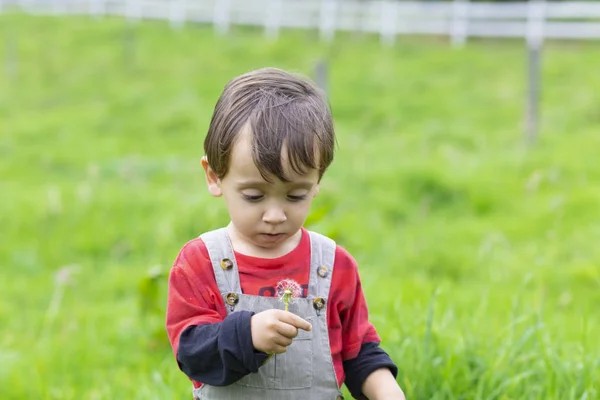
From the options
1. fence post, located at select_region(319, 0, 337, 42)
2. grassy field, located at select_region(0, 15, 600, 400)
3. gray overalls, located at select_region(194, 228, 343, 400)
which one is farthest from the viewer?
fence post, located at select_region(319, 0, 337, 42)

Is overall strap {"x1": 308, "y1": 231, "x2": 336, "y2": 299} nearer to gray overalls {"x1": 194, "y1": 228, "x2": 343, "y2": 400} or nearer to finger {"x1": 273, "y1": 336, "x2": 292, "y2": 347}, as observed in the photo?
gray overalls {"x1": 194, "y1": 228, "x2": 343, "y2": 400}

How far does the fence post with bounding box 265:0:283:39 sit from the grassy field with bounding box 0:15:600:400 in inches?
257

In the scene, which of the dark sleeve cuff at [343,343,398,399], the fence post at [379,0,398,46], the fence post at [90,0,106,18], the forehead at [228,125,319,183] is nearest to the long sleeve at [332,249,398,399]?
the dark sleeve cuff at [343,343,398,399]

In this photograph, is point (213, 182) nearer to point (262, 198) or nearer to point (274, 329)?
point (262, 198)

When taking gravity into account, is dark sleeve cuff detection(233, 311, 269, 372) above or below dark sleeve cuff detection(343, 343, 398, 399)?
above

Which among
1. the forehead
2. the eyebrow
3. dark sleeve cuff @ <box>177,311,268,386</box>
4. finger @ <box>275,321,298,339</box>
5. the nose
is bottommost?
dark sleeve cuff @ <box>177,311,268,386</box>

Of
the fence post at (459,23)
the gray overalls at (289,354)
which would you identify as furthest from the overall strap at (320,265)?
the fence post at (459,23)

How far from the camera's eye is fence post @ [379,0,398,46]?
71.4ft

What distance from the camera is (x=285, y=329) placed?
80.6 inches

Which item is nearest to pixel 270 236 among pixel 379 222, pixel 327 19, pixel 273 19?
pixel 379 222

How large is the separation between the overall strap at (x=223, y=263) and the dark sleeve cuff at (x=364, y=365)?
42 centimetres

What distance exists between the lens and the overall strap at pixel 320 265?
7.76ft

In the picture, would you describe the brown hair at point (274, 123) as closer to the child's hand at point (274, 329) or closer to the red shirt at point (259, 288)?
the red shirt at point (259, 288)

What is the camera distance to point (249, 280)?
233 centimetres
